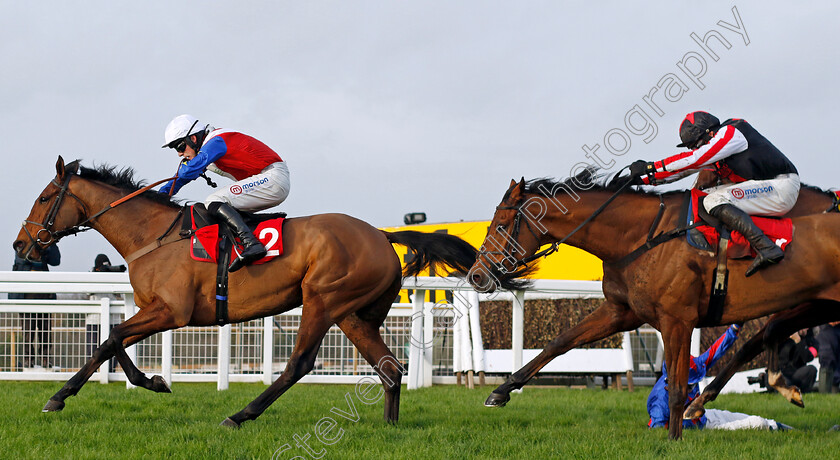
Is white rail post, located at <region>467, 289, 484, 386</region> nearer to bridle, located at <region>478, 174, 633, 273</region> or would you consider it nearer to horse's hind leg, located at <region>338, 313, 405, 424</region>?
horse's hind leg, located at <region>338, 313, 405, 424</region>

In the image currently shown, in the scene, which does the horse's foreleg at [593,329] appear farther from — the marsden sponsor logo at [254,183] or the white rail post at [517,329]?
the white rail post at [517,329]

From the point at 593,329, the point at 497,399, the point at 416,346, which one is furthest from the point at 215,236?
the point at 416,346

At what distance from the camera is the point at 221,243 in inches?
241

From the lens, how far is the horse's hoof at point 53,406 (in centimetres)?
580

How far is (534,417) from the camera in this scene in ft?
22.1

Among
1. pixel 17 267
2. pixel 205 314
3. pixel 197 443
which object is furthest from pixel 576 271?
pixel 197 443

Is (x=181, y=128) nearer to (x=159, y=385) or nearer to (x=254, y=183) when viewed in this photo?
(x=254, y=183)

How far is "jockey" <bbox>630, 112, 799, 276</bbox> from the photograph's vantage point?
5.60 metres

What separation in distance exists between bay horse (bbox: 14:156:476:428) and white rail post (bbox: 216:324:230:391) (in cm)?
240

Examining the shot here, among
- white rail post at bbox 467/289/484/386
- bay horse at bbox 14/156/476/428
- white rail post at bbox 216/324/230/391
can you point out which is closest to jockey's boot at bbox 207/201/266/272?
bay horse at bbox 14/156/476/428

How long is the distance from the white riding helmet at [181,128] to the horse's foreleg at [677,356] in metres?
3.75

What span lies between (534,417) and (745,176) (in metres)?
2.50

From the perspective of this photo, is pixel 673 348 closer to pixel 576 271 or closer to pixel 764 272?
pixel 764 272

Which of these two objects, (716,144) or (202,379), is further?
(202,379)
